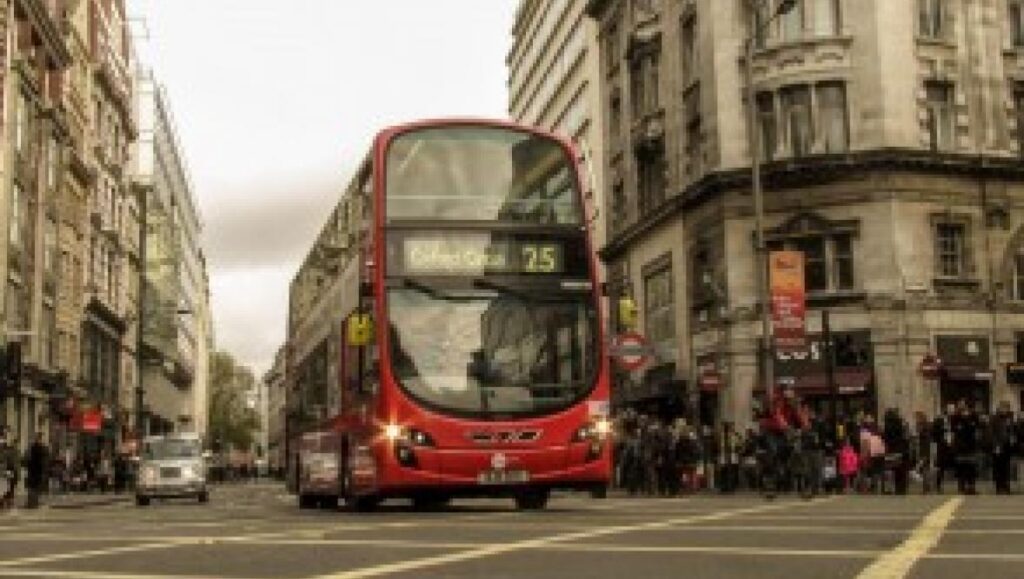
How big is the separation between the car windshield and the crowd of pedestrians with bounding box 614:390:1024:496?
431 inches

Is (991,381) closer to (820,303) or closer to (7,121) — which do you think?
(820,303)

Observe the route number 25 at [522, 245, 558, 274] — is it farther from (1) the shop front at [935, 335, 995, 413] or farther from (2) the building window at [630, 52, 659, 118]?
(2) the building window at [630, 52, 659, 118]

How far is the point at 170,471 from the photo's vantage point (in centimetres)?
3203

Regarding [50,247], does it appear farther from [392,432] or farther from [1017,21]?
[392,432]

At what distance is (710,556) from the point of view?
7719 mm

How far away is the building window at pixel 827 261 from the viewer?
109 ft

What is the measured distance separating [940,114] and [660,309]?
34.7ft

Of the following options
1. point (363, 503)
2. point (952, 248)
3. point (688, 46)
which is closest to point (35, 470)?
point (363, 503)

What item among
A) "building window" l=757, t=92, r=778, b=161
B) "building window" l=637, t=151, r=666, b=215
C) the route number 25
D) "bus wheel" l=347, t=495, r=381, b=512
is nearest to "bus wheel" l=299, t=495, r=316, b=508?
"bus wheel" l=347, t=495, r=381, b=512

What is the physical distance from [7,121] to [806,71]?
76.7 ft

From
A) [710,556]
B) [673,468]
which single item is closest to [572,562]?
[710,556]

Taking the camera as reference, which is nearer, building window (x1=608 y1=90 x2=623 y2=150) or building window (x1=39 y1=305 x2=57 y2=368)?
building window (x1=39 y1=305 x2=57 y2=368)

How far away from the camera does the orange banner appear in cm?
2547

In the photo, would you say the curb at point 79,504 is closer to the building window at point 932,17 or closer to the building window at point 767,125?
the building window at point 767,125
